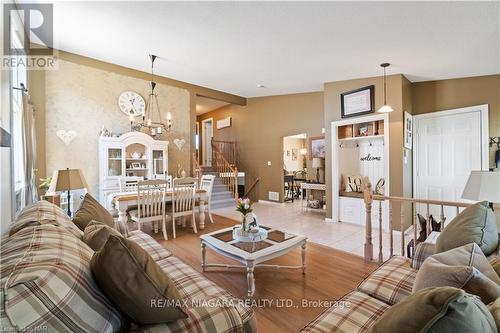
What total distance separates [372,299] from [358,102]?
3.95 meters

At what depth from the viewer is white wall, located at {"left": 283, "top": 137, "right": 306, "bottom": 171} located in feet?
31.2

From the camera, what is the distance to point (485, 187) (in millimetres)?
1833

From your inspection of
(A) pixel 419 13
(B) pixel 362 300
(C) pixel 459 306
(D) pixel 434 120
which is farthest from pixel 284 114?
(C) pixel 459 306

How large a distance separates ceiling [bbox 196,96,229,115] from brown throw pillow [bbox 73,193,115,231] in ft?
20.4

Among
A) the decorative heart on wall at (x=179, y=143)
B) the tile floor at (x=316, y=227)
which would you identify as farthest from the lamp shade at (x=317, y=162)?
the decorative heart on wall at (x=179, y=143)

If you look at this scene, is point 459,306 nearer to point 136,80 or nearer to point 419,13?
point 419,13

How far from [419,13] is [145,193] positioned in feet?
13.7

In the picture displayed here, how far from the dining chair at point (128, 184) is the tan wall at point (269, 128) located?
145 inches

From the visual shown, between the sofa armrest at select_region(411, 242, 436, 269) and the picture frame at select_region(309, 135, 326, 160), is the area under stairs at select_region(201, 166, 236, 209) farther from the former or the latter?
the sofa armrest at select_region(411, 242, 436, 269)

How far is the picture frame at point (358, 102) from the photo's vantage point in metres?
4.32

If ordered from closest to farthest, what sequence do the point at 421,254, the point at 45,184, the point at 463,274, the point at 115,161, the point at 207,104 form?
the point at 463,274, the point at 421,254, the point at 45,184, the point at 115,161, the point at 207,104

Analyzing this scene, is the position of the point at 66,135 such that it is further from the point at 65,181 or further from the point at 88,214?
the point at 88,214

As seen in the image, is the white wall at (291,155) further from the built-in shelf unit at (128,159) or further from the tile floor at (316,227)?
the built-in shelf unit at (128,159)

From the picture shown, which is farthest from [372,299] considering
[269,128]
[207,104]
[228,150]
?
[207,104]
